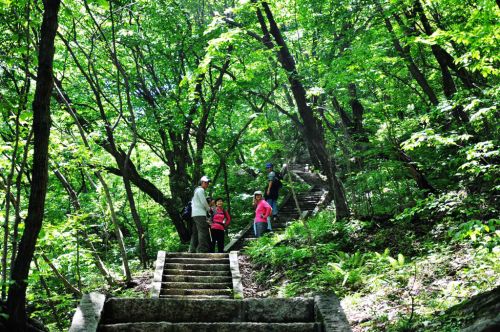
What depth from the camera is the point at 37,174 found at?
514 centimetres

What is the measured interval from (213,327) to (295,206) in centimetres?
Result: 1526

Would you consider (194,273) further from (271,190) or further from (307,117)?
(307,117)

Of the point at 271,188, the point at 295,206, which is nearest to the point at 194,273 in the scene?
the point at 271,188

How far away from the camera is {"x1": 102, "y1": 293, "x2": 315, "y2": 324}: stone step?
5.90 meters

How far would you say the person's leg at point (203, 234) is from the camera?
1270 centimetres

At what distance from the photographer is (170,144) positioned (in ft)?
62.8

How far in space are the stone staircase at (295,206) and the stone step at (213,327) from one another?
671 centimetres

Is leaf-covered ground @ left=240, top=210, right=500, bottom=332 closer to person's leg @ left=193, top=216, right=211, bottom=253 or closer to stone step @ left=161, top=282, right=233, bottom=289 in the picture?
stone step @ left=161, top=282, right=233, bottom=289

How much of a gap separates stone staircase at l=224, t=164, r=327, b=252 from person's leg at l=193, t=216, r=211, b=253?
1900mm

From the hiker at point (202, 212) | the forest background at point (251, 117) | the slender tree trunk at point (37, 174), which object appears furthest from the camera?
the hiker at point (202, 212)

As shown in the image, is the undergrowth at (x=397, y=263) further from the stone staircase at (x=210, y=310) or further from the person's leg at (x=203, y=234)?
the person's leg at (x=203, y=234)

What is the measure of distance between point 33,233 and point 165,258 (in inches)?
285

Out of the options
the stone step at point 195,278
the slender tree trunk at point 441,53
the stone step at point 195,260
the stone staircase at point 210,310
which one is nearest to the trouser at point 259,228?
the stone step at point 195,260

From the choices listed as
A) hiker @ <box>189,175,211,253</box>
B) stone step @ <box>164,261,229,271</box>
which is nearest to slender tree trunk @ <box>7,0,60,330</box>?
stone step @ <box>164,261,229,271</box>
